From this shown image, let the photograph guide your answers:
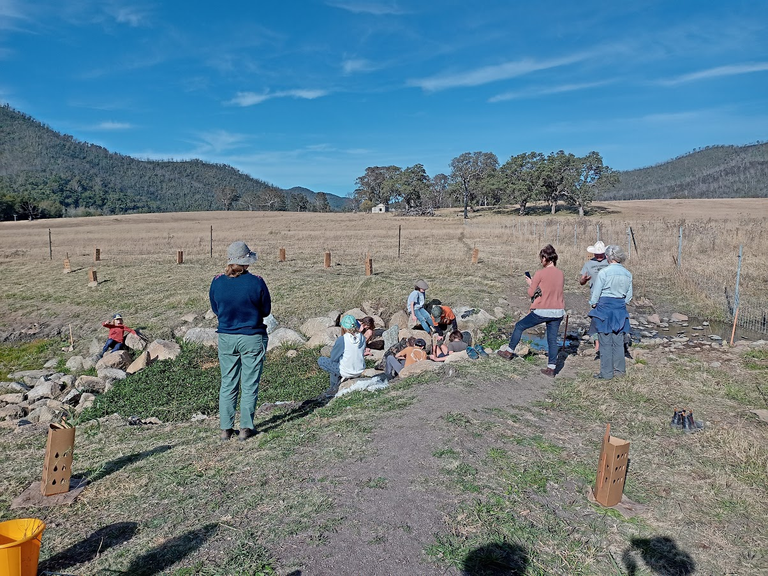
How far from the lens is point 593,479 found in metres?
4.54

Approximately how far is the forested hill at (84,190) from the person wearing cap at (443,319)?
74.7 metres

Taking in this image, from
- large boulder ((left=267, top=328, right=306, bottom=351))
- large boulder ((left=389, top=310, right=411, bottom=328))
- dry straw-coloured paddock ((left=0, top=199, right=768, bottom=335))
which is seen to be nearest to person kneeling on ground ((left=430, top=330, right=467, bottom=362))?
large boulder ((left=389, top=310, right=411, bottom=328))

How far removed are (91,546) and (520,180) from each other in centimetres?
Answer: 6806

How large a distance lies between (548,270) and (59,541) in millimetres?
6301

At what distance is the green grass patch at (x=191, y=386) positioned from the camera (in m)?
8.41

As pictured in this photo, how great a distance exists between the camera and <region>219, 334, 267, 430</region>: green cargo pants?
18.1 ft

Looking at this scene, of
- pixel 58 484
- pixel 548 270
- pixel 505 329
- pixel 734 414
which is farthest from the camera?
pixel 505 329

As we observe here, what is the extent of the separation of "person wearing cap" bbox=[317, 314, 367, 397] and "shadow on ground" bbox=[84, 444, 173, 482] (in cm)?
280

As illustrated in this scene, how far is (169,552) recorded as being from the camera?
3.48 metres

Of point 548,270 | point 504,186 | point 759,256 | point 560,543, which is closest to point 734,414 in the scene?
point 548,270

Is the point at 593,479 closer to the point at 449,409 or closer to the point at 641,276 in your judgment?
the point at 449,409

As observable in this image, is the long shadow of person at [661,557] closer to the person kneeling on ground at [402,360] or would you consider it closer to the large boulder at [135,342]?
the person kneeling on ground at [402,360]

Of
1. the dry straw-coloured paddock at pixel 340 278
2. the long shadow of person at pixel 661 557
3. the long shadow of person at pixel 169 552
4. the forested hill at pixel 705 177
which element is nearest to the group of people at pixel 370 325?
the long shadow of person at pixel 169 552

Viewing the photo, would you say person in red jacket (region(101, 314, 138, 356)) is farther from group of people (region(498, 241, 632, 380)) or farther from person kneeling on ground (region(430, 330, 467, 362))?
group of people (region(498, 241, 632, 380))
